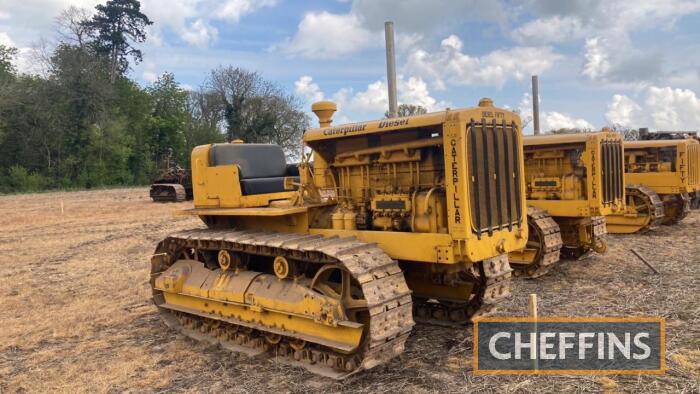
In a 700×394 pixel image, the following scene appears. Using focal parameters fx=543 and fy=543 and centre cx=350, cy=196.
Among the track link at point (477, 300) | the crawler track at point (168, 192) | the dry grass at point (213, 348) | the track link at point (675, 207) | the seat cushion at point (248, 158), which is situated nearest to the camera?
the dry grass at point (213, 348)

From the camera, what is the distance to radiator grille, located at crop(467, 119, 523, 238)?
16.8ft

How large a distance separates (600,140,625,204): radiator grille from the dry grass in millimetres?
1269

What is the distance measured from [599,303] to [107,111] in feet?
146

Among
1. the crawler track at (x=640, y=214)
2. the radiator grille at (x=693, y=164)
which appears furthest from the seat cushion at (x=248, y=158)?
the radiator grille at (x=693, y=164)

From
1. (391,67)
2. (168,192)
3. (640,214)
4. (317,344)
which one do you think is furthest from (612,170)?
(168,192)

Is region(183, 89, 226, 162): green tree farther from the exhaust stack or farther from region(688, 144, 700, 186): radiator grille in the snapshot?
the exhaust stack

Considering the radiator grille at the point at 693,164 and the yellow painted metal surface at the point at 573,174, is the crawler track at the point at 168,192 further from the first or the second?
the radiator grille at the point at 693,164

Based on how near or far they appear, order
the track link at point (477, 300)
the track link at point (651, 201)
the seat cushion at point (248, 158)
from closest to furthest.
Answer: the track link at point (477, 300), the seat cushion at point (248, 158), the track link at point (651, 201)

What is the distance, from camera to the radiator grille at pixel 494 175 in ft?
16.8

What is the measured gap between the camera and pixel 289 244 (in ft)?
A: 17.6

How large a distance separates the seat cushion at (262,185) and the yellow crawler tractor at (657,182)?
31.8ft

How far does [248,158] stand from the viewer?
7.41 m

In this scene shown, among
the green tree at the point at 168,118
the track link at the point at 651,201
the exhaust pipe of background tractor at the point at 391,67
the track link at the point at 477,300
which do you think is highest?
the green tree at the point at 168,118

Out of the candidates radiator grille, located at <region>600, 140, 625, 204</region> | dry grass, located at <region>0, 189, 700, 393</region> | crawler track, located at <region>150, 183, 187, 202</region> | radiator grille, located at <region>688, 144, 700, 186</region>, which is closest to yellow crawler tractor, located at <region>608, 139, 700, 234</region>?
radiator grille, located at <region>688, 144, 700, 186</region>
